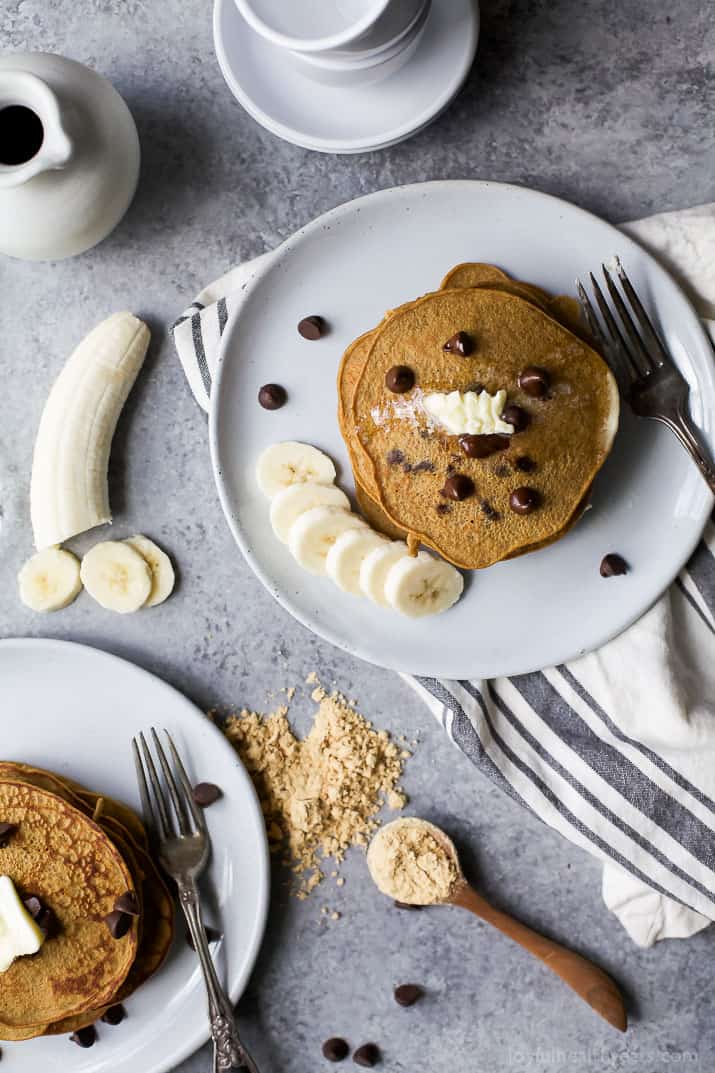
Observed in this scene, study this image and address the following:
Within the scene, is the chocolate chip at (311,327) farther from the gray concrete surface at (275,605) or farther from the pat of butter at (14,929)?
→ the pat of butter at (14,929)

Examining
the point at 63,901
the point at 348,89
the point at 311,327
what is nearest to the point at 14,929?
the point at 63,901

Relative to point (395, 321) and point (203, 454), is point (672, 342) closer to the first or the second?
point (395, 321)

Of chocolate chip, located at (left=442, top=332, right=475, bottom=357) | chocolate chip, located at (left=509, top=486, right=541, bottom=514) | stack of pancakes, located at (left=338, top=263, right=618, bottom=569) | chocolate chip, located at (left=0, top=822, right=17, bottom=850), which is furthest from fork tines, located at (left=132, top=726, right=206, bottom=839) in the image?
chocolate chip, located at (left=442, top=332, right=475, bottom=357)

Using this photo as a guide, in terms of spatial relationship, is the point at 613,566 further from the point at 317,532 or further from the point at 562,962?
the point at 562,962

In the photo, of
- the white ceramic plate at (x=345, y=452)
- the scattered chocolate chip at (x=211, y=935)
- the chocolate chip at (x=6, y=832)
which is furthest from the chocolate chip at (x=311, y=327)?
the scattered chocolate chip at (x=211, y=935)

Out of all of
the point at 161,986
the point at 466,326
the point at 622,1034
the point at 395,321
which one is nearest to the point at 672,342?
the point at 466,326
